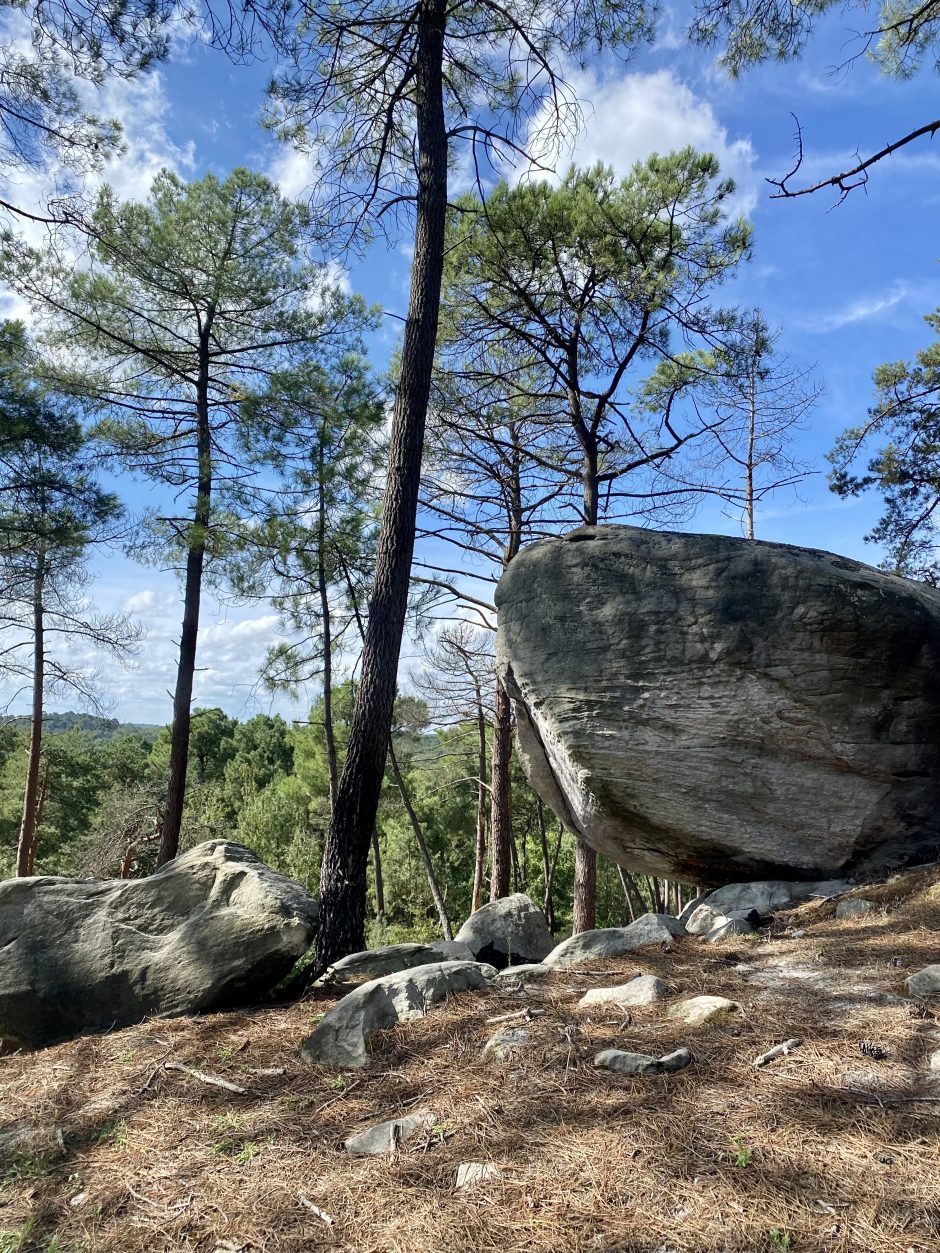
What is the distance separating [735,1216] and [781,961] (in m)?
2.63

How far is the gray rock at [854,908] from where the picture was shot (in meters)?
5.17

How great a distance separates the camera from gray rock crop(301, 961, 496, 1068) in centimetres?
340

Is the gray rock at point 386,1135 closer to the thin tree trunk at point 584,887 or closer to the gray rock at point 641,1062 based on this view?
the gray rock at point 641,1062

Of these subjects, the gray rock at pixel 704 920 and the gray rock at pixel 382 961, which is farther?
the gray rock at pixel 704 920

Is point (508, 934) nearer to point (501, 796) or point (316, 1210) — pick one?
point (316, 1210)

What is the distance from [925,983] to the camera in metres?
3.41

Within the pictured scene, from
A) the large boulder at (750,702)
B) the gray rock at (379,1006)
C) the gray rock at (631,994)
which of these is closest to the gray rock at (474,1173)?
the gray rock at (379,1006)

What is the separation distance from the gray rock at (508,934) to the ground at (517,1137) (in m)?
1.49

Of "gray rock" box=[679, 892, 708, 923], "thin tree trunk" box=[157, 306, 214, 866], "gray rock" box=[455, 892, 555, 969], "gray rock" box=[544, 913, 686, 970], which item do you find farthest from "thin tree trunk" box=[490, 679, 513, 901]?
"gray rock" box=[544, 913, 686, 970]

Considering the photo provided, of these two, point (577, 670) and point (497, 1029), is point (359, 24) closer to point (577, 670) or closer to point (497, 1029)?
point (577, 670)

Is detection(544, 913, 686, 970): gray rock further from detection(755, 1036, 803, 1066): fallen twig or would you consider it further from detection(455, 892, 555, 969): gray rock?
detection(755, 1036, 803, 1066): fallen twig

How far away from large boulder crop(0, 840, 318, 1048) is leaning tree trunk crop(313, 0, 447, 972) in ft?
1.82

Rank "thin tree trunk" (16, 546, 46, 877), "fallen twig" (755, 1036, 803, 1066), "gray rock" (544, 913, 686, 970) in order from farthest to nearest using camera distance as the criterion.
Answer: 1. "thin tree trunk" (16, 546, 46, 877)
2. "gray rock" (544, 913, 686, 970)
3. "fallen twig" (755, 1036, 803, 1066)

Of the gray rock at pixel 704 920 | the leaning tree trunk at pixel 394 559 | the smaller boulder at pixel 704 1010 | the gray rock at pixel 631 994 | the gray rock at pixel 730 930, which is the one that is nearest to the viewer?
the smaller boulder at pixel 704 1010
